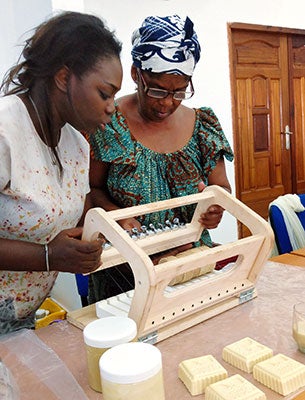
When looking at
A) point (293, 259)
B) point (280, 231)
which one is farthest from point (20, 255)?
point (280, 231)

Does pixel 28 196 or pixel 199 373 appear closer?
pixel 199 373

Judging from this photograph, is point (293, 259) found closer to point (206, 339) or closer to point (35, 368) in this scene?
point (206, 339)

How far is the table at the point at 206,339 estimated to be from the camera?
2.60 ft

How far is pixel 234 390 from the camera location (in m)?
0.71

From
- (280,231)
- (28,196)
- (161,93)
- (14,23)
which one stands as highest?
(14,23)

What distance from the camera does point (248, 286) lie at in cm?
111

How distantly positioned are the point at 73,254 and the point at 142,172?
47cm

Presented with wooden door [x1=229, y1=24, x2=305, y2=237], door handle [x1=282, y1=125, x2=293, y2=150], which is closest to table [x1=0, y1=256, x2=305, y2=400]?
wooden door [x1=229, y1=24, x2=305, y2=237]

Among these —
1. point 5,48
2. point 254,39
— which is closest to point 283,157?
point 254,39

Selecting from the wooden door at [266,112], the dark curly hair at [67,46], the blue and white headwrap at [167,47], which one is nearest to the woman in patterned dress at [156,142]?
the blue and white headwrap at [167,47]

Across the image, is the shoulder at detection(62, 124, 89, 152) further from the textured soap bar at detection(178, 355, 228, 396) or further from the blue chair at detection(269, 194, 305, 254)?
the blue chair at detection(269, 194, 305, 254)

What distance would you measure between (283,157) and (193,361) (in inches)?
148

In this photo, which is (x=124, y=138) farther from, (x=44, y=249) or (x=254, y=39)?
(x=254, y=39)

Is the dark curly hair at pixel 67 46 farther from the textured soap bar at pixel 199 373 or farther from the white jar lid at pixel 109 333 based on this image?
the textured soap bar at pixel 199 373
